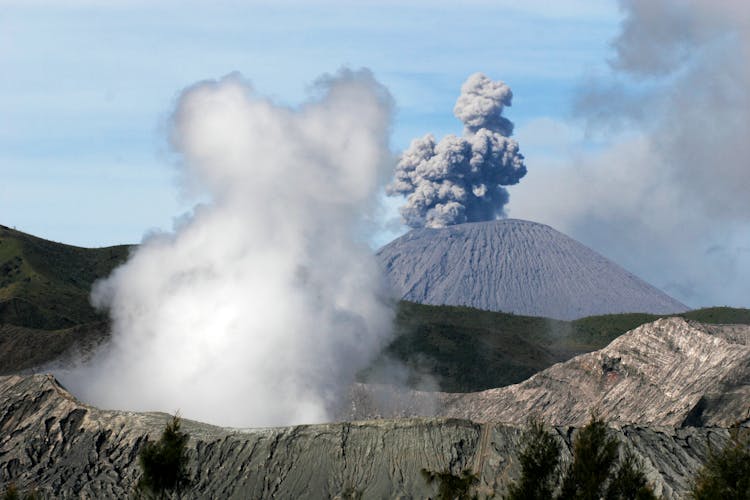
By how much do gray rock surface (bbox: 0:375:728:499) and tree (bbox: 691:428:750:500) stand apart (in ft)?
95.7

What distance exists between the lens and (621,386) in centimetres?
Answer: 16412

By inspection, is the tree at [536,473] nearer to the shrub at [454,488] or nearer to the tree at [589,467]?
the tree at [589,467]

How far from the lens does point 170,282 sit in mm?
167750

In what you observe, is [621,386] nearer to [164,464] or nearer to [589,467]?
[589,467]

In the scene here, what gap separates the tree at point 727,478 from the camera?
79312 millimetres

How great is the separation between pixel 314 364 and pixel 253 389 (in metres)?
10.4

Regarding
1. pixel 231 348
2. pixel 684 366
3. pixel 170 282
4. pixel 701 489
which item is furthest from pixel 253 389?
pixel 701 489

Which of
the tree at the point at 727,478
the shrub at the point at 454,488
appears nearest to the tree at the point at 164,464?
the shrub at the point at 454,488

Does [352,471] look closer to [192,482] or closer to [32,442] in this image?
[192,482]

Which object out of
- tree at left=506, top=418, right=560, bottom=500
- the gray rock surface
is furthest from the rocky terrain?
tree at left=506, top=418, right=560, bottom=500

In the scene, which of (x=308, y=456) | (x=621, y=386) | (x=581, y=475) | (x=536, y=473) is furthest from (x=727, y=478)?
(x=621, y=386)

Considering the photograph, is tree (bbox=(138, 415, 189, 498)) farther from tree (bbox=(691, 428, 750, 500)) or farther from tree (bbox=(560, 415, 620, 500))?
tree (bbox=(691, 428, 750, 500))

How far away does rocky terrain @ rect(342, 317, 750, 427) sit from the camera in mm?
154125

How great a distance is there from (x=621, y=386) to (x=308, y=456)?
190ft
